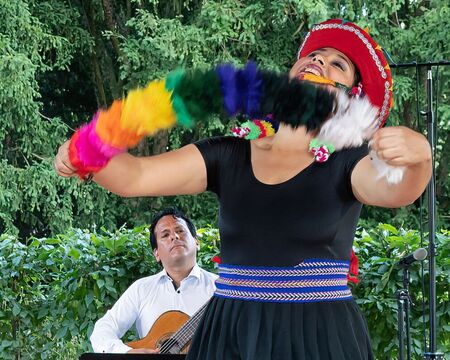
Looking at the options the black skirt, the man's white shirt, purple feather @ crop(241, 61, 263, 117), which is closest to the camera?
purple feather @ crop(241, 61, 263, 117)

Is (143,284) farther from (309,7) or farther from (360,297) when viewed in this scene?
(309,7)

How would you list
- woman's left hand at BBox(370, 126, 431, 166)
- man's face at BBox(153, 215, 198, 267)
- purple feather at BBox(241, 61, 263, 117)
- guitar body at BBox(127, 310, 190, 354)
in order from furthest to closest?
man's face at BBox(153, 215, 198, 267) < guitar body at BBox(127, 310, 190, 354) < purple feather at BBox(241, 61, 263, 117) < woman's left hand at BBox(370, 126, 431, 166)

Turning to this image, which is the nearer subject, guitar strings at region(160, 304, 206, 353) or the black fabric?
the black fabric

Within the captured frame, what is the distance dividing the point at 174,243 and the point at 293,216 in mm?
A: 2277

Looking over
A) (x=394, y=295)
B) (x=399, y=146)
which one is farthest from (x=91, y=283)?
(x=399, y=146)

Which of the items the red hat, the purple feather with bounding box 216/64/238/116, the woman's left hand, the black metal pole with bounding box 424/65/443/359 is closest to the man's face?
the black metal pole with bounding box 424/65/443/359

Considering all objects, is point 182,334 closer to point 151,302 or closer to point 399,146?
point 151,302

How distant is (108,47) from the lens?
445 inches

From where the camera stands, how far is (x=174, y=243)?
391 centimetres

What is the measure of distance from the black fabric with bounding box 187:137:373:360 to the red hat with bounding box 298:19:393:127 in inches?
9.4

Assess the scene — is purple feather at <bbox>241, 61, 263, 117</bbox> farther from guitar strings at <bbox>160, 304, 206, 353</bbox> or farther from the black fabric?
guitar strings at <bbox>160, 304, 206, 353</bbox>

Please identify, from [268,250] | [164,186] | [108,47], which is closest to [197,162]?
[164,186]

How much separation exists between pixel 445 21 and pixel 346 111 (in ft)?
26.9

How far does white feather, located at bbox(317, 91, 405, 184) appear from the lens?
145 centimetres
